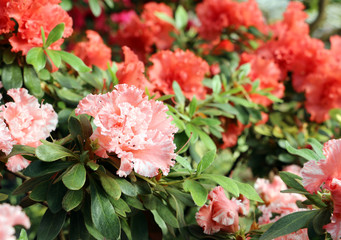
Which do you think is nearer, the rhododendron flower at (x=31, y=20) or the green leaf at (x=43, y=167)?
the green leaf at (x=43, y=167)

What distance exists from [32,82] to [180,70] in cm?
45

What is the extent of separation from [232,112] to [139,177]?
0.48 metres

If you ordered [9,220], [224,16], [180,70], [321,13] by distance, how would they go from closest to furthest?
[9,220], [180,70], [224,16], [321,13]

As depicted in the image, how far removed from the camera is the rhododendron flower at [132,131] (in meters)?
0.81

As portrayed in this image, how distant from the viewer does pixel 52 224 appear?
863 millimetres

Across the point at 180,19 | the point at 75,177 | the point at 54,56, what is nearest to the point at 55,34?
the point at 54,56

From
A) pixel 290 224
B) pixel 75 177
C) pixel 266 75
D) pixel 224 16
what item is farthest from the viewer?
pixel 224 16

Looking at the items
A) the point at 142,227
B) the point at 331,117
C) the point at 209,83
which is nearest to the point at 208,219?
the point at 142,227

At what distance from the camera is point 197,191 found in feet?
2.94

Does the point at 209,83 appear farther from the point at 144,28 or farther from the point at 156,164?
the point at 156,164

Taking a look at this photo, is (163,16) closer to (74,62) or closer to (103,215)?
(74,62)

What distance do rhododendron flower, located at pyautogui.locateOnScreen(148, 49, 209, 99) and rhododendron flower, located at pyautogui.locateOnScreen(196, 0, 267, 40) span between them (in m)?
Answer: 0.51

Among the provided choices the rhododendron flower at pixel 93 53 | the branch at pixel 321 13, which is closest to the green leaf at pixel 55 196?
the rhododendron flower at pixel 93 53

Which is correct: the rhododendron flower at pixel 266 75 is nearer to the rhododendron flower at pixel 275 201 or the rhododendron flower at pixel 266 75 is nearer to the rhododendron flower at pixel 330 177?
the rhododendron flower at pixel 275 201
